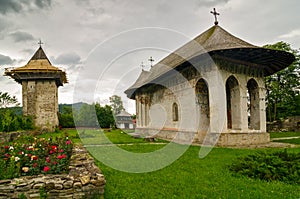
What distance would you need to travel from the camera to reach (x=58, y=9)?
33.8ft

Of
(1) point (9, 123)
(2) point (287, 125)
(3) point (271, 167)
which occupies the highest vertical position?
(1) point (9, 123)

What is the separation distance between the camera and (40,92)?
24.9 m

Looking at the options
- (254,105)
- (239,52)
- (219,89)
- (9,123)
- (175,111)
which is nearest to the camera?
(239,52)

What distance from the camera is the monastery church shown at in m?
11.2

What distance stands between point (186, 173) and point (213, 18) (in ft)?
34.0

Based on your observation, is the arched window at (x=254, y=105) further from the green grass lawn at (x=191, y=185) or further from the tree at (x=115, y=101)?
the tree at (x=115, y=101)

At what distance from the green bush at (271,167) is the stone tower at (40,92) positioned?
2219 cm

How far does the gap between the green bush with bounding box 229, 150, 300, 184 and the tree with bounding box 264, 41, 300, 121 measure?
2248cm

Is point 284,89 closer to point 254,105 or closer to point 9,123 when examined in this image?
point 254,105

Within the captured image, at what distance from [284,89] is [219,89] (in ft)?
61.3

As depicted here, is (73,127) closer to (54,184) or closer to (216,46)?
(216,46)

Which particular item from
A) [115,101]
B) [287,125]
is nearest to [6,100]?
[115,101]

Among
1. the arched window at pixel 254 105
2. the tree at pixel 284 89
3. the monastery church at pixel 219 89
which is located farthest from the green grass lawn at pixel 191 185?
the tree at pixel 284 89

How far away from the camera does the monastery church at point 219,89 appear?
1123 cm
